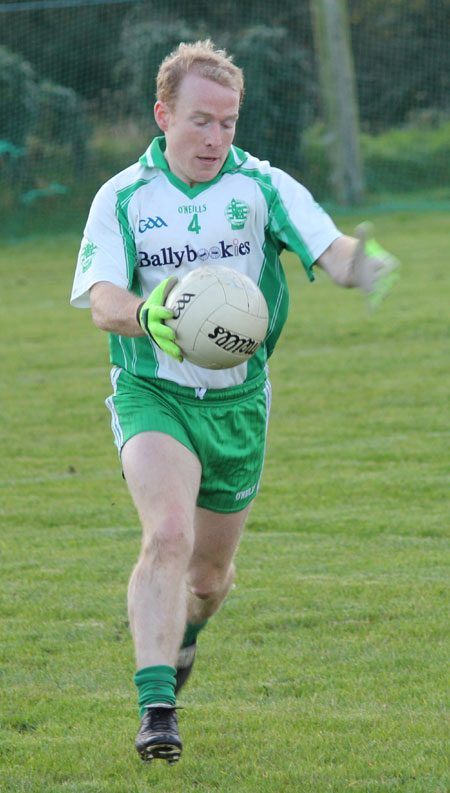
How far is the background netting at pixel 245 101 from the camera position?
2461 cm

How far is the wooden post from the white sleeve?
19.5 meters

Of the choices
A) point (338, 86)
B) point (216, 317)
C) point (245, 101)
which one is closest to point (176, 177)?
point (216, 317)

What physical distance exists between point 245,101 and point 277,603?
20140 mm

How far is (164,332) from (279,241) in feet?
3.34

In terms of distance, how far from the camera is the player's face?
4.41 metres

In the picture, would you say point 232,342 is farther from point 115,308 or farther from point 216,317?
point 115,308

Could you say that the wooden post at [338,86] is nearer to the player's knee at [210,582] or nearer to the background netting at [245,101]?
the background netting at [245,101]

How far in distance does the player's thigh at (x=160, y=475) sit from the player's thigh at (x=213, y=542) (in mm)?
354

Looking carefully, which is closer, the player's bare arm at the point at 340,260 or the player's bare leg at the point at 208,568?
the player's bare arm at the point at 340,260

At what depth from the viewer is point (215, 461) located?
448 centimetres

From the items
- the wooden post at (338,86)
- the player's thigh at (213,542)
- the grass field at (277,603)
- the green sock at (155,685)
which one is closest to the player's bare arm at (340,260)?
the player's thigh at (213,542)

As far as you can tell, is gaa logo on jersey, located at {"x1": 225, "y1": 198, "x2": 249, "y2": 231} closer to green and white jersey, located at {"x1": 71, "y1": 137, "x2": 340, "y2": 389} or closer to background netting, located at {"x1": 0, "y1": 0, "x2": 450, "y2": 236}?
green and white jersey, located at {"x1": 71, "y1": 137, "x2": 340, "y2": 389}

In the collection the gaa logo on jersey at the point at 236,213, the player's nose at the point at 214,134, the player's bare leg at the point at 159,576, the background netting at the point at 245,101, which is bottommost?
the background netting at the point at 245,101

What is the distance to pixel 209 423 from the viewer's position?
4.48 metres
